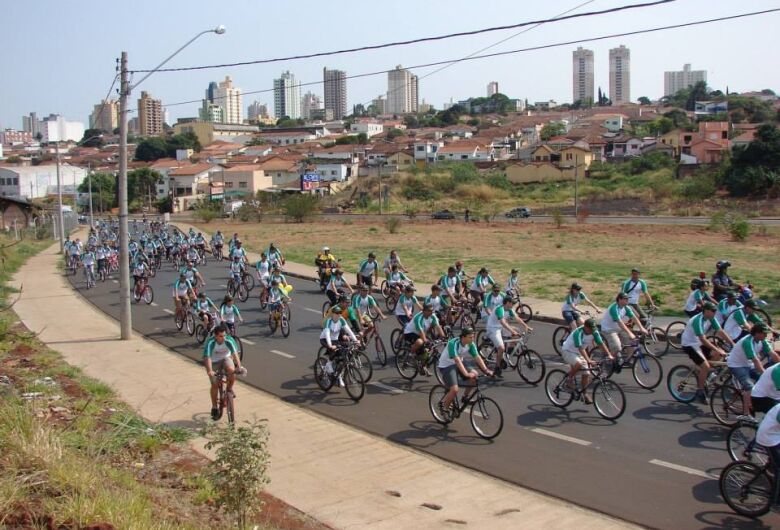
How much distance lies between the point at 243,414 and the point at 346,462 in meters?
3.14

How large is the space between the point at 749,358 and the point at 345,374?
272 inches

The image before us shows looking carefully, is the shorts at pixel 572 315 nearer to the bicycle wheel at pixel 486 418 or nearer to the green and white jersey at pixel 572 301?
the green and white jersey at pixel 572 301

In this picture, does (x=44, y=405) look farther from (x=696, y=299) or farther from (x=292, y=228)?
(x=292, y=228)

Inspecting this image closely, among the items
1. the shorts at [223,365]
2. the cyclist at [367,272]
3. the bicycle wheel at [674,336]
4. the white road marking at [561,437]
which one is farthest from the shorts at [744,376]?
the cyclist at [367,272]

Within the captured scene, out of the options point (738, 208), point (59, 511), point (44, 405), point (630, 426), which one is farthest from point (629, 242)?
point (59, 511)

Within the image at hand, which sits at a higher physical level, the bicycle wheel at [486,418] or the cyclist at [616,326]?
the cyclist at [616,326]

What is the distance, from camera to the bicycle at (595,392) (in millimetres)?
12805

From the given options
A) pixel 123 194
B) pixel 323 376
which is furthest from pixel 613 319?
pixel 123 194

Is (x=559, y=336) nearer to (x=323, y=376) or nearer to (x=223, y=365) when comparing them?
(x=323, y=376)

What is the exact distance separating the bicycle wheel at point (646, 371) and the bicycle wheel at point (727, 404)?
6.48 ft

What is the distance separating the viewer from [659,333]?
59.4 ft

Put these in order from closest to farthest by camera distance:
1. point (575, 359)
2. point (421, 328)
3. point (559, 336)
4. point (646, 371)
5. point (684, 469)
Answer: point (684, 469)
point (575, 359)
point (646, 371)
point (421, 328)
point (559, 336)

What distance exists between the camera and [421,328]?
15305 mm

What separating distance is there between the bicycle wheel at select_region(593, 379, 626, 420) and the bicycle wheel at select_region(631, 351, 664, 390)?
1.96 m
